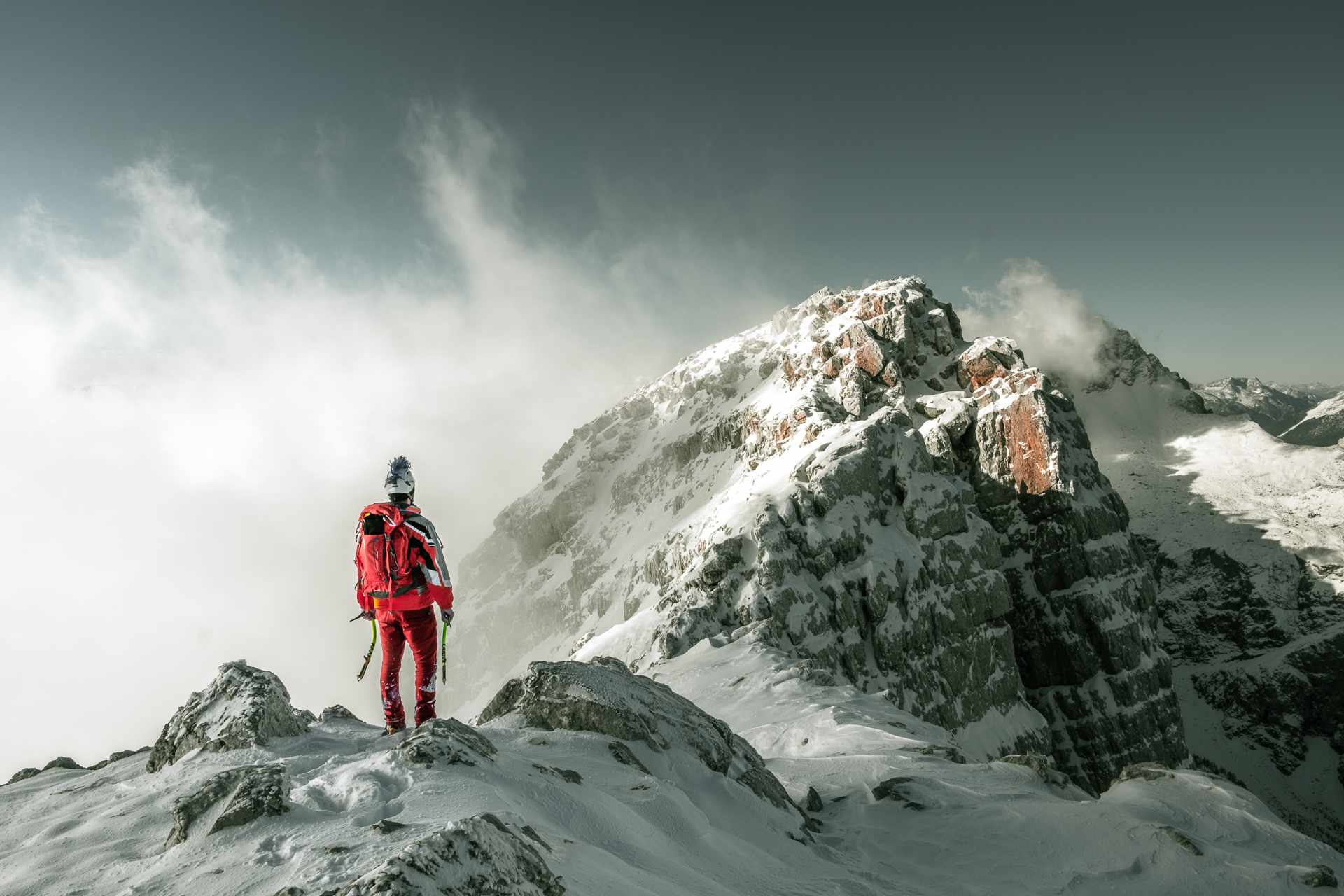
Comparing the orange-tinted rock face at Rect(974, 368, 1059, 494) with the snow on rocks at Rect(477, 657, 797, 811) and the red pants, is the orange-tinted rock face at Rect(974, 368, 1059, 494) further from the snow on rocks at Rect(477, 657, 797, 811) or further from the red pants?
the red pants

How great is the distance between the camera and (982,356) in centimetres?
8931

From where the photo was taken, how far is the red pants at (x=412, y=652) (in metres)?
9.25

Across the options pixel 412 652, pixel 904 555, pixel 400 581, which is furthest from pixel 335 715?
pixel 904 555

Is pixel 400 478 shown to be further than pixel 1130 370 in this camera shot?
No

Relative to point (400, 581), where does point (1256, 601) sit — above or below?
above

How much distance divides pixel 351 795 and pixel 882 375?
89243mm

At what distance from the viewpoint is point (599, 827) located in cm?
637

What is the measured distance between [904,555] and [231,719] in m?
58.5

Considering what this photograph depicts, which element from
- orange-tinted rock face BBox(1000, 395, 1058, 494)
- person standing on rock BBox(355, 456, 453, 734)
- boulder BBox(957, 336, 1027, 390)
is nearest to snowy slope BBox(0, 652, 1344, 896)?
person standing on rock BBox(355, 456, 453, 734)

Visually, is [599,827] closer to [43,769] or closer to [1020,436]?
[43,769]

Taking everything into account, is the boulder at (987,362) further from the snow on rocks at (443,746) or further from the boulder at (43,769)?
the boulder at (43,769)

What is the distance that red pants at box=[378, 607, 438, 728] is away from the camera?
9.25 meters

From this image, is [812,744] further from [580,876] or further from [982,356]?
[982,356]

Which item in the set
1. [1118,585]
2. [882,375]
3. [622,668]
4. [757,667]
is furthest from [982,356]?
[622,668]
